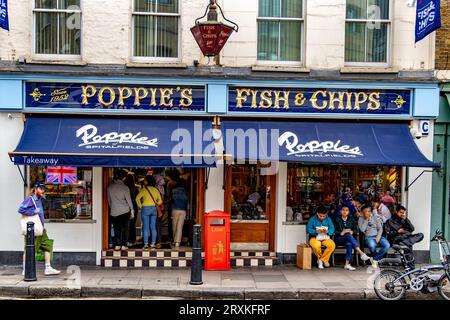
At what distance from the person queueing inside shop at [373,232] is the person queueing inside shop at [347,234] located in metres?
0.24

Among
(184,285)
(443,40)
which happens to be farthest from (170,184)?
(443,40)

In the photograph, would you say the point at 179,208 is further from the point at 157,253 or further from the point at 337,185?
the point at 337,185

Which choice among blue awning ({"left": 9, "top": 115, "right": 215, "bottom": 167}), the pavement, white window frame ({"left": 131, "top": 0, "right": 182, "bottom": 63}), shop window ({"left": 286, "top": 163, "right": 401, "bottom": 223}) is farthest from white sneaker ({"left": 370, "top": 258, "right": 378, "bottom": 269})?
white window frame ({"left": 131, "top": 0, "right": 182, "bottom": 63})

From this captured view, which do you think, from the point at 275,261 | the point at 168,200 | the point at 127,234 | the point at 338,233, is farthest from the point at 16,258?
the point at 338,233

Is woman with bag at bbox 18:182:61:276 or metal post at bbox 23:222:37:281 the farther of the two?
→ woman with bag at bbox 18:182:61:276

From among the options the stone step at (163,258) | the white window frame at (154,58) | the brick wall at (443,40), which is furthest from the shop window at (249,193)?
the brick wall at (443,40)

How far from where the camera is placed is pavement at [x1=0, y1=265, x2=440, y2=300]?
9.90 m

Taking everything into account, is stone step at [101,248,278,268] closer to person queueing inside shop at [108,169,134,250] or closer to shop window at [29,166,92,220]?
person queueing inside shop at [108,169,134,250]

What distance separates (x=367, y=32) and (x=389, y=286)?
599cm

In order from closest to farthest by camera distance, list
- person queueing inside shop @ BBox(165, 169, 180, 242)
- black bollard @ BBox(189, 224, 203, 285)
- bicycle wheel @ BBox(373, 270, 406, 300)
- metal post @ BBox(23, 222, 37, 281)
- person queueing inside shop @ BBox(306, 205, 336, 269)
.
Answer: bicycle wheel @ BBox(373, 270, 406, 300) < metal post @ BBox(23, 222, 37, 281) < black bollard @ BBox(189, 224, 203, 285) < person queueing inside shop @ BBox(306, 205, 336, 269) < person queueing inside shop @ BBox(165, 169, 180, 242)

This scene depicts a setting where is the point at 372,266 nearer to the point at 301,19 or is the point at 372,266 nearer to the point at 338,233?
the point at 338,233

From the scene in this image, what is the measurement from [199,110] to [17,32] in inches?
168

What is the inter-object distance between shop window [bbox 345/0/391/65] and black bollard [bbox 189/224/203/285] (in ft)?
17.8

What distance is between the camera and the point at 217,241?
1158cm
